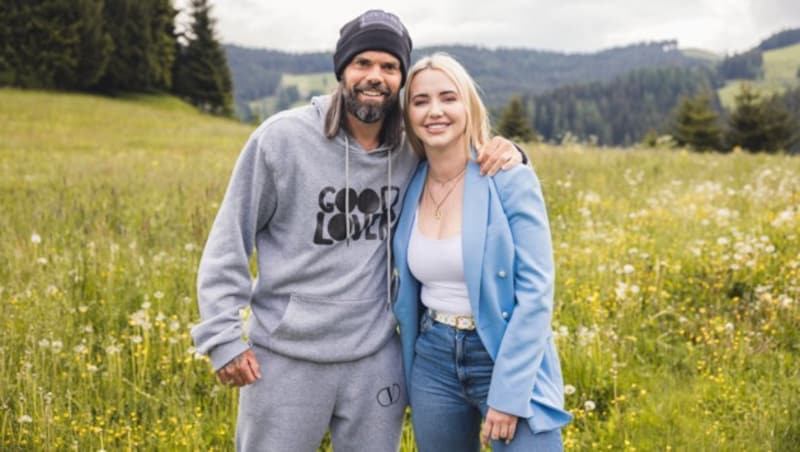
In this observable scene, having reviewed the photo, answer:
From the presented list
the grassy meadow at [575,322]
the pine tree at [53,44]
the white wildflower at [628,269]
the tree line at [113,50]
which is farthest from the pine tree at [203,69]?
the white wildflower at [628,269]

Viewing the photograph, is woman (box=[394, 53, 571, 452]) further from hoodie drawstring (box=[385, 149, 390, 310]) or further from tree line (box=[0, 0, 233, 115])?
tree line (box=[0, 0, 233, 115])

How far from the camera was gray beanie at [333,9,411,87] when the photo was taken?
2.80 meters

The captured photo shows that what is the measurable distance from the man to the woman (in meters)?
0.13

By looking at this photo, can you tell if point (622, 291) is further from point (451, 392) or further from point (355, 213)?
point (355, 213)

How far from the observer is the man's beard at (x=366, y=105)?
2.78m

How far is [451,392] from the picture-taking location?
2834mm

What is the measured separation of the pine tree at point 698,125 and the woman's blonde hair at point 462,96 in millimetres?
43864

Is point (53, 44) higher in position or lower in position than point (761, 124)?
higher

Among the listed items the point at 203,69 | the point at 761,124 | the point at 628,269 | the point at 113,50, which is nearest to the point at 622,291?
the point at 628,269

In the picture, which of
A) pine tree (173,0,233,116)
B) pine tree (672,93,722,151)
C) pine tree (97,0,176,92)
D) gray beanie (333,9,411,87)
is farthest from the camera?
pine tree (173,0,233,116)

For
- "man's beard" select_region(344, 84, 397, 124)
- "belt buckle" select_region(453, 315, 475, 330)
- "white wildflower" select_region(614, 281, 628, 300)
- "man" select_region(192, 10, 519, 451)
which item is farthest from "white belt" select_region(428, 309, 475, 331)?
"white wildflower" select_region(614, 281, 628, 300)

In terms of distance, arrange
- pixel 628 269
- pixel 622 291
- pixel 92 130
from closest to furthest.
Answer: pixel 622 291 → pixel 628 269 → pixel 92 130

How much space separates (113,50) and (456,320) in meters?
55.9

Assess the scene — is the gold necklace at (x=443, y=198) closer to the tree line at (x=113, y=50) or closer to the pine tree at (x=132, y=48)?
the tree line at (x=113, y=50)
